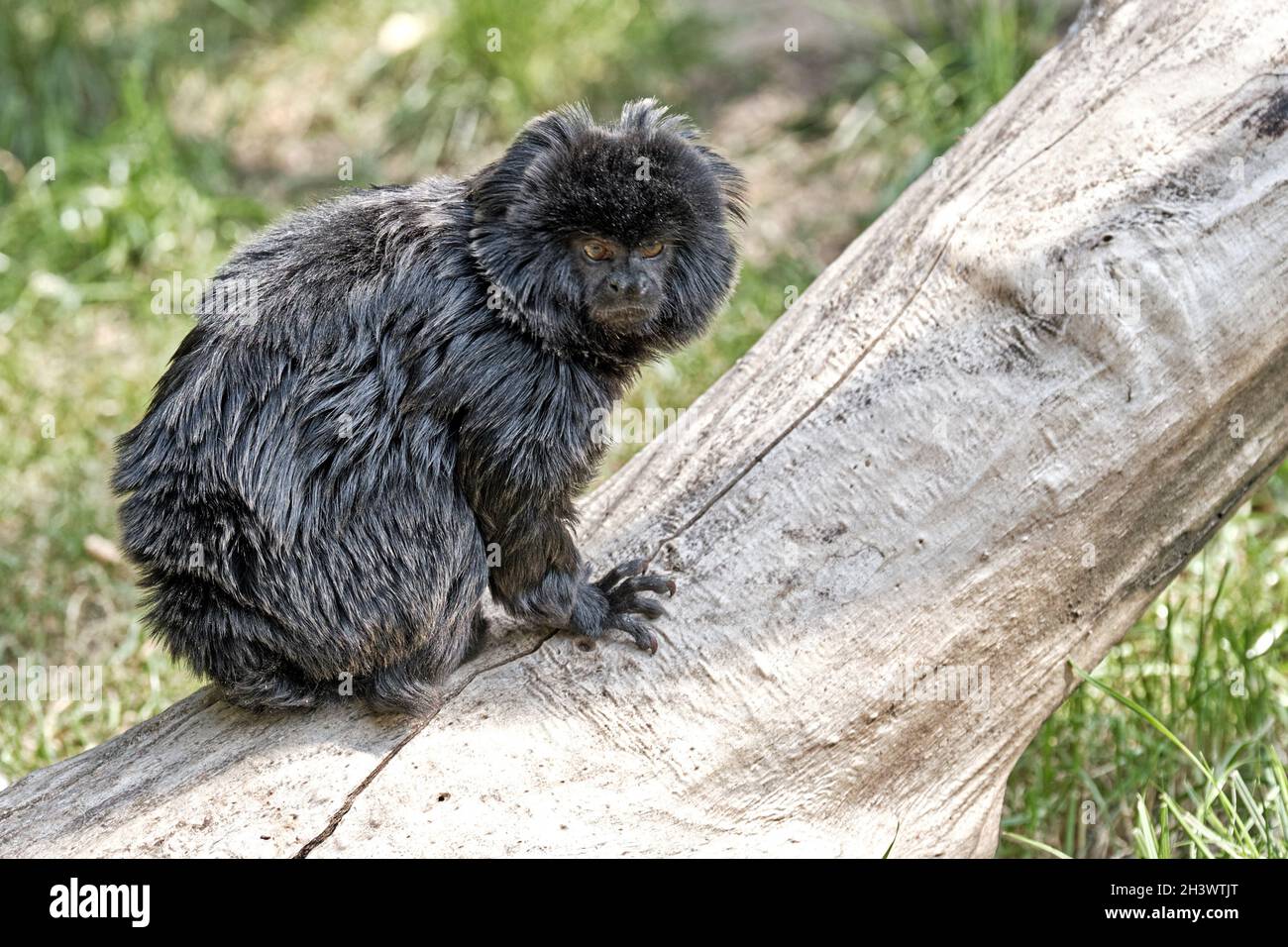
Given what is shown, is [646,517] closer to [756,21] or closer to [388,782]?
[388,782]

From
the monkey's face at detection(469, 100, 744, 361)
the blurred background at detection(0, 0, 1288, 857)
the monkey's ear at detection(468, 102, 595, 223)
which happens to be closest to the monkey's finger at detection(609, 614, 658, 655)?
the monkey's face at detection(469, 100, 744, 361)

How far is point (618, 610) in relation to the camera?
3562 millimetres

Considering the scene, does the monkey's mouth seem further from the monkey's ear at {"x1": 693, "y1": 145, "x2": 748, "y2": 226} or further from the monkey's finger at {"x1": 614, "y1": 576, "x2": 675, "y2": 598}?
the monkey's finger at {"x1": 614, "y1": 576, "x2": 675, "y2": 598}

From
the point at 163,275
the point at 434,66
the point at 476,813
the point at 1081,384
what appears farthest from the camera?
the point at 434,66

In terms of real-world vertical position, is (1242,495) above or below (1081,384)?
below

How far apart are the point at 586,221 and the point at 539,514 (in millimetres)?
803

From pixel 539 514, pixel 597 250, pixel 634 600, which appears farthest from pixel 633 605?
pixel 597 250

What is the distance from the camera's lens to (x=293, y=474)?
335cm

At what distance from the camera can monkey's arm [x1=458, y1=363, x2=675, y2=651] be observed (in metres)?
3.43

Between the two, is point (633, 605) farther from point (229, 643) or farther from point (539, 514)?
point (229, 643)
